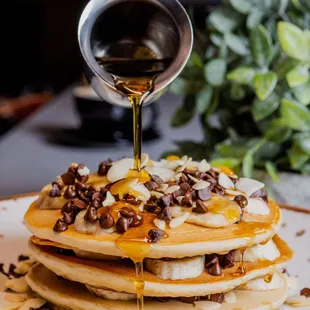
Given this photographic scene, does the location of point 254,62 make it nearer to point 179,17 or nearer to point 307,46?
point 307,46

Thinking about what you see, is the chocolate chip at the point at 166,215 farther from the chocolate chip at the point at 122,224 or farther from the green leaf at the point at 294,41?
the green leaf at the point at 294,41

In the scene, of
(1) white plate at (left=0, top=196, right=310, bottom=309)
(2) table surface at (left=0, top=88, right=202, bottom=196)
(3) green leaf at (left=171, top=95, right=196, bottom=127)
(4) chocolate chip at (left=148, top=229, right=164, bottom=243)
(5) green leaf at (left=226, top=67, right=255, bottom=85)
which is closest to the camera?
(4) chocolate chip at (left=148, top=229, right=164, bottom=243)

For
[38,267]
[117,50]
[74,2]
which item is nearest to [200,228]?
[38,267]

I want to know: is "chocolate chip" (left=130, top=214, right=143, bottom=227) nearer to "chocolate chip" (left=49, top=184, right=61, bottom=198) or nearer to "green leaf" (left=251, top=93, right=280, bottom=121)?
"chocolate chip" (left=49, top=184, right=61, bottom=198)

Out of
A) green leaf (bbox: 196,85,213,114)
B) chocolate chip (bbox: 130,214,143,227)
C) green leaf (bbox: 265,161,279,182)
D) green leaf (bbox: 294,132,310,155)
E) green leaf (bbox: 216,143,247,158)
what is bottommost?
green leaf (bbox: 265,161,279,182)

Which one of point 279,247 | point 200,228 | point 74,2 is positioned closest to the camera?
point 200,228

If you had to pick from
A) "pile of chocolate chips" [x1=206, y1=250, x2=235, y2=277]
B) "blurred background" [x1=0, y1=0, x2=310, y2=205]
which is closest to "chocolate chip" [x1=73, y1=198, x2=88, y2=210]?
"pile of chocolate chips" [x1=206, y1=250, x2=235, y2=277]

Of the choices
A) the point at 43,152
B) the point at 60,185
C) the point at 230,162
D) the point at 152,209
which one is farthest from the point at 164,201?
the point at 43,152
